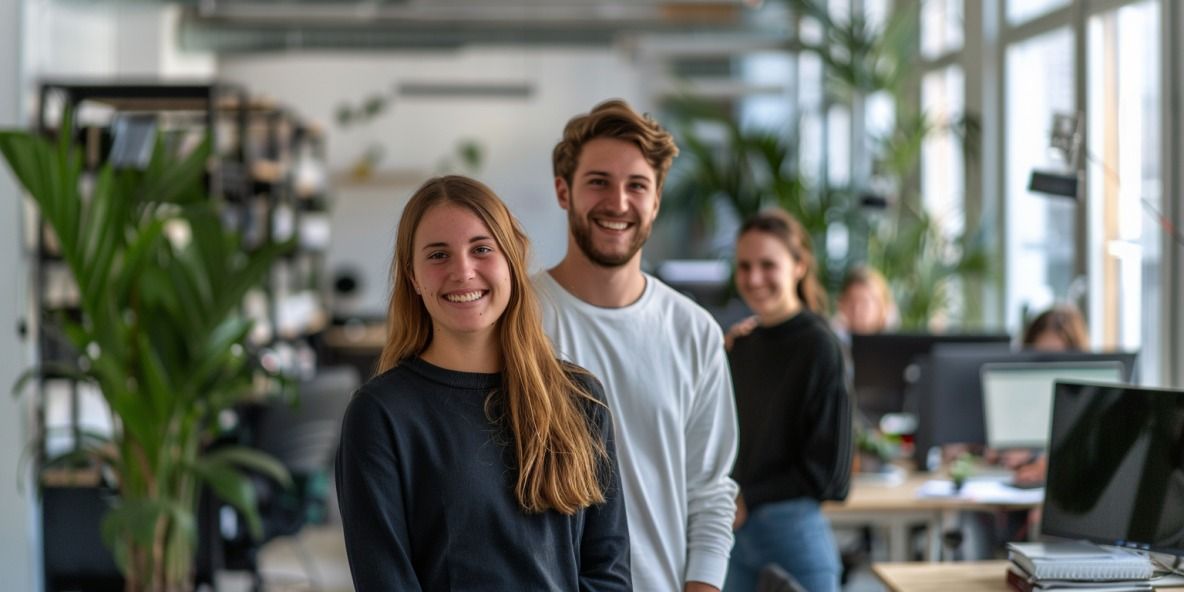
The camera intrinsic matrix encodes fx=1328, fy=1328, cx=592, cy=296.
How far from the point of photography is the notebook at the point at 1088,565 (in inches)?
96.7

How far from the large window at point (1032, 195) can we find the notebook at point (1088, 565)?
3.72 m

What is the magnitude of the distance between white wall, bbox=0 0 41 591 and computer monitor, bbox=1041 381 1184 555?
313 centimetres

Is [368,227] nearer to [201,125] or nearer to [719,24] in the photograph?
[719,24]

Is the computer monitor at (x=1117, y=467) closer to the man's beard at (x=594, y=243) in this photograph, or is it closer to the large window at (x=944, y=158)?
the man's beard at (x=594, y=243)

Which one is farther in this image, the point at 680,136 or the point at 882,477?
the point at 680,136

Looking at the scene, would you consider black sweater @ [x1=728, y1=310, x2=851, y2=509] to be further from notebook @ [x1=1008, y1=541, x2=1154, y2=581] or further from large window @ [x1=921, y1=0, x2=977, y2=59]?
large window @ [x1=921, y1=0, x2=977, y2=59]

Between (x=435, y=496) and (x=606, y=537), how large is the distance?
29 centimetres

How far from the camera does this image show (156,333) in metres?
4.05

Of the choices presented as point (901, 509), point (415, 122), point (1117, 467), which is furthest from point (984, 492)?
point (415, 122)

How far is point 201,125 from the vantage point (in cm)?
724

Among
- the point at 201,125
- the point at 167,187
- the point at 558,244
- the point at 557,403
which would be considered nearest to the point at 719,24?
the point at 558,244

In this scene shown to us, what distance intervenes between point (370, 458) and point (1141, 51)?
4.36 metres

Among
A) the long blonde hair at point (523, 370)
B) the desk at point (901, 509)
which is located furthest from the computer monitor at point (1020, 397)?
the long blonde hair at point (523, 370)

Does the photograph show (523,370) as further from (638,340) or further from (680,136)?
(680,136)
